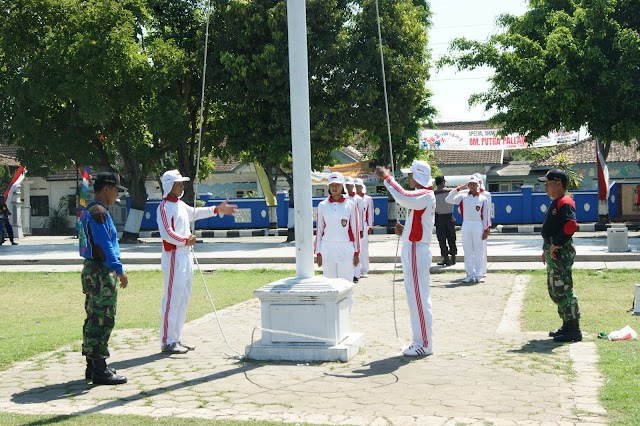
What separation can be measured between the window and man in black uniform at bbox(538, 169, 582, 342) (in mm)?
43895

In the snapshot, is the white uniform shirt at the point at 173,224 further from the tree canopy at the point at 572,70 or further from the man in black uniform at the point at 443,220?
the tree canopy at the point at 572,70

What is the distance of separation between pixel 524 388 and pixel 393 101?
24250 mm

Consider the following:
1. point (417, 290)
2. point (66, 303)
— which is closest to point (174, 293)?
point (417, 290)

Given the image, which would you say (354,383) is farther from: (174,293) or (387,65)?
(387,65)

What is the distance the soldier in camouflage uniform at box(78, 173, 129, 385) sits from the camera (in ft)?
25.0

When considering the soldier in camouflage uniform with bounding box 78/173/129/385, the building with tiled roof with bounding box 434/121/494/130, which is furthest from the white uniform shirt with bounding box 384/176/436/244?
the building with tiled roof with bounding box 434/121/494/130

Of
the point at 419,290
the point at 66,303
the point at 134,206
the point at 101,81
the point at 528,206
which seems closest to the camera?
the point at 419,290

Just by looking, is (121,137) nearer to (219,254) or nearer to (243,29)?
(243,29)

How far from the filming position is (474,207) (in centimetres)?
1573

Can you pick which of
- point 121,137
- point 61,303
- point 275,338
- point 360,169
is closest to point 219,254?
point 121,137

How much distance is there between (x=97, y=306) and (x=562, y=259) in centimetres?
505

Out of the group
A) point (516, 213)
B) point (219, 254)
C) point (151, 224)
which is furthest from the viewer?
point (151, 224)

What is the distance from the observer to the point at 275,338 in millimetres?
8594

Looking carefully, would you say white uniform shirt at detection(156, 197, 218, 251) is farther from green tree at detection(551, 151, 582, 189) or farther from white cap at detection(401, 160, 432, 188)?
green tree at detection(551, 151, 582, 189)
